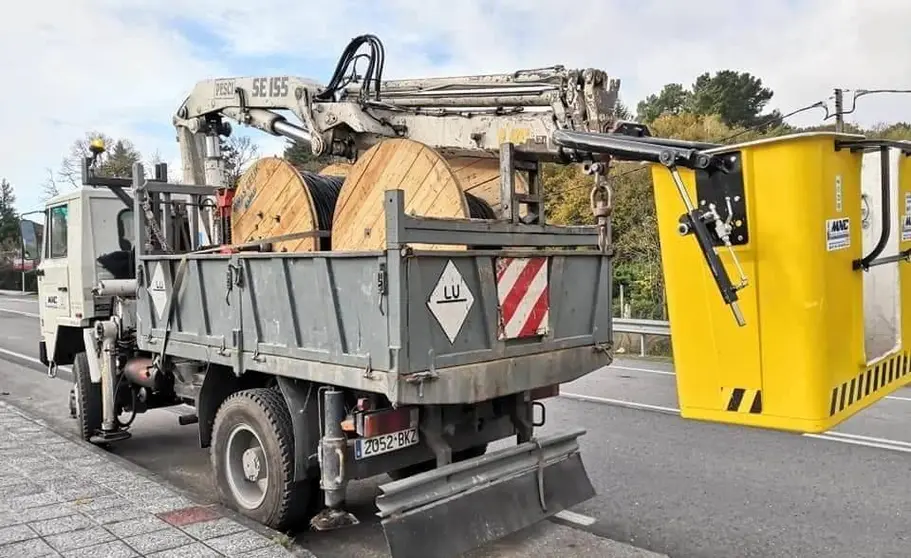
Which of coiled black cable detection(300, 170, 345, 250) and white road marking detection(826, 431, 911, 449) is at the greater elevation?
coiled black cable detection(300, 170, 345, 250)

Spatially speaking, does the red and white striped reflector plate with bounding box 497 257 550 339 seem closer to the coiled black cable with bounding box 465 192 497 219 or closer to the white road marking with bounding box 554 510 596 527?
the coiled black cable with bounding box 465 192 497 219

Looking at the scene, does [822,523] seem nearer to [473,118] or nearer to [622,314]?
[473,118]

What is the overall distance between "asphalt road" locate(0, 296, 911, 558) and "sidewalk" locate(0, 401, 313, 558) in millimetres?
575

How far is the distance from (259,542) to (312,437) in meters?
0.67

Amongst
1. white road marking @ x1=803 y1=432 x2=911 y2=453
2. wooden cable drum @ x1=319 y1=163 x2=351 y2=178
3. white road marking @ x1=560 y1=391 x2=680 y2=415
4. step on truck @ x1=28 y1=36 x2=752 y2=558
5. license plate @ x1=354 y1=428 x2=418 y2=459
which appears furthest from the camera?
white road marking @ x1=560 y1=391 x2=680 y2=415

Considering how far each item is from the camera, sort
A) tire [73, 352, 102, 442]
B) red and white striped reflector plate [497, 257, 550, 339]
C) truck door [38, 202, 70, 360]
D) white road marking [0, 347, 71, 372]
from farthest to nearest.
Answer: white road marking [0, 347, 71, 372]
truck door [38, 202, 70, 360]
tire [73, 352, 102, 442]
red and white striped reflector plate [497, 257, 550, 339]

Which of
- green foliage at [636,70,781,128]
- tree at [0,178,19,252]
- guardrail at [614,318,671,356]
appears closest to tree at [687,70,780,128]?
green foliage at [636,70,781,128]

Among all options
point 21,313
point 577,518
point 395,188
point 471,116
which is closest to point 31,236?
point 395,188

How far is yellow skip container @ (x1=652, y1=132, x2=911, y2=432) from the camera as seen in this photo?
3.21 metres

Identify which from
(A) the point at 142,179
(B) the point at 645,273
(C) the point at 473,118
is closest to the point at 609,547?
(C) the point at 473,118

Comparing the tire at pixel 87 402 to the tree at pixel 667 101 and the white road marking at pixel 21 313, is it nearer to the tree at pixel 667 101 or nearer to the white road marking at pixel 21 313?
the white road marking at pixel 21 313

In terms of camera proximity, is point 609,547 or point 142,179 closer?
point 609,547

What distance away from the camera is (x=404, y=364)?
151 inches

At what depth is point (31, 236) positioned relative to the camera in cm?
854
